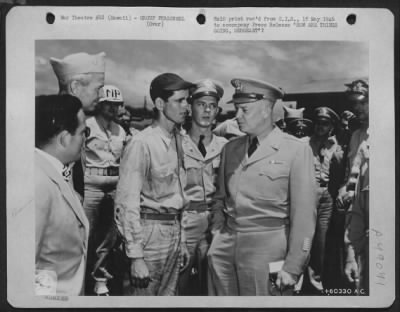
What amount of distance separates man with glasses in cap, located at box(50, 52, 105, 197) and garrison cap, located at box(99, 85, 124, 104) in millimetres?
18

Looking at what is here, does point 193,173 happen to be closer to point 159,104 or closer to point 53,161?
point 159,104

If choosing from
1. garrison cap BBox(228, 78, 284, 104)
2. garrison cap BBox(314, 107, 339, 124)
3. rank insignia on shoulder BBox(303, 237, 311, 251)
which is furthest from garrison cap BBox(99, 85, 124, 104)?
rank insignia on shoulder BBox(303, 237, 311, 251)

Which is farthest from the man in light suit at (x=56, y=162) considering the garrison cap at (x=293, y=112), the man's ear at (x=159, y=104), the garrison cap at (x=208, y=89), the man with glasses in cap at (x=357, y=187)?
the man with glasses in cap at (x=357, y=187)

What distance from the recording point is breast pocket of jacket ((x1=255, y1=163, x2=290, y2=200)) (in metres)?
1.71

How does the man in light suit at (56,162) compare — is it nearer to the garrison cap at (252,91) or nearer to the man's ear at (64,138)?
the man's ear at (64,138)

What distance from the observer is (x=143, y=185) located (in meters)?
1.72

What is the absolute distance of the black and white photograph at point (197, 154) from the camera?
1.72 m

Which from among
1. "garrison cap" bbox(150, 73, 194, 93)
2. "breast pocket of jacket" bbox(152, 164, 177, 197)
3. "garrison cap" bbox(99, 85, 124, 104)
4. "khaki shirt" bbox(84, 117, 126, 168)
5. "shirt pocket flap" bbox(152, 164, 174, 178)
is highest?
"garrison cap" bbox(150, 73, 194, 93)

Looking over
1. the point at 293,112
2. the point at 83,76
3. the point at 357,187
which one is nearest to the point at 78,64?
the point at 83,76

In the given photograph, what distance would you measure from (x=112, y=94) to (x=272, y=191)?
21.9 inches

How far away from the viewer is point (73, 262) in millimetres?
1735

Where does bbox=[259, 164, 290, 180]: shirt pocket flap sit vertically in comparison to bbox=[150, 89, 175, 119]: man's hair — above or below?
below

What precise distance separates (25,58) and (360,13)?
101 cm

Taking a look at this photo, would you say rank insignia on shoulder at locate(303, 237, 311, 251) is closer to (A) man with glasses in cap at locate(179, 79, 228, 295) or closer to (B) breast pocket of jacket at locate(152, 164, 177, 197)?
(A) man with glasses in cap at locate(179, 79, 228, 295)
